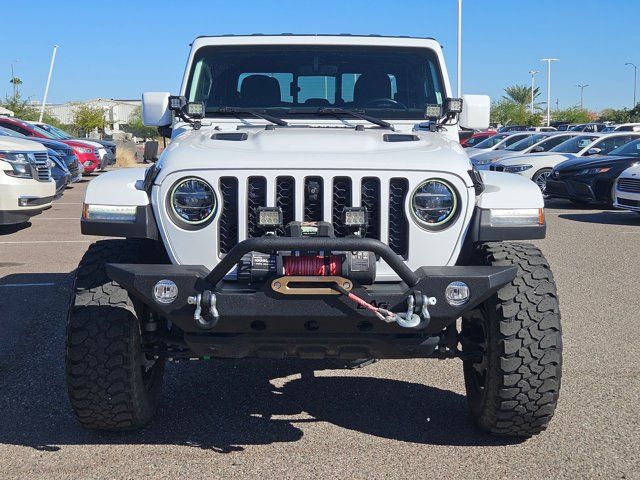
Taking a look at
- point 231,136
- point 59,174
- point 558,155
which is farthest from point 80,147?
point 231,136

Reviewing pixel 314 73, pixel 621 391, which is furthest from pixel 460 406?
pixel 314 73

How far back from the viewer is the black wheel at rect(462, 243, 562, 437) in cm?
391

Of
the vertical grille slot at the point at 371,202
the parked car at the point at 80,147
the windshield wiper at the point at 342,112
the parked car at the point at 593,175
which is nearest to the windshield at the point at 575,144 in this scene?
the parked car at the point at 593,175

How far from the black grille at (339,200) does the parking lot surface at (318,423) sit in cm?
107

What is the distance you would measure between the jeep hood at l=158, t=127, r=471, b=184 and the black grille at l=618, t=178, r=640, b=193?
10.1 metres

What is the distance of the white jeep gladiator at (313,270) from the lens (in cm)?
359

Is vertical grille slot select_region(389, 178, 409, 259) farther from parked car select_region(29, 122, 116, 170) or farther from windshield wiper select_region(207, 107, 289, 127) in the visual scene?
parked car select_region(29, 122, 116, 170)

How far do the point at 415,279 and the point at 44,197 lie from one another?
9.42 metres

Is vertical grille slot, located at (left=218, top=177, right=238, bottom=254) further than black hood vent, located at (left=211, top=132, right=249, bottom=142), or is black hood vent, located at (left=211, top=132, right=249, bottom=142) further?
black hood vent, located at (left=211, top=132, right=249, bottom=142)

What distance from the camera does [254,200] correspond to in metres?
3.93

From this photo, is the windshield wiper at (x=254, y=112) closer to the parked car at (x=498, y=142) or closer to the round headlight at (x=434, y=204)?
the round headlight at (x=434, y=204)

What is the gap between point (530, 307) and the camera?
3.95 m

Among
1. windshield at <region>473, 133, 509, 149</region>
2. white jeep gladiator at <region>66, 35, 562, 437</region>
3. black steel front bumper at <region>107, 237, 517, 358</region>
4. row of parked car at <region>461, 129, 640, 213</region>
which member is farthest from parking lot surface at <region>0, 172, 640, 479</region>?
windshield at <region>473, 133, 509, 149</region>

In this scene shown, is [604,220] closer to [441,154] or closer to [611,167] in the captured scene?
[611,167]
